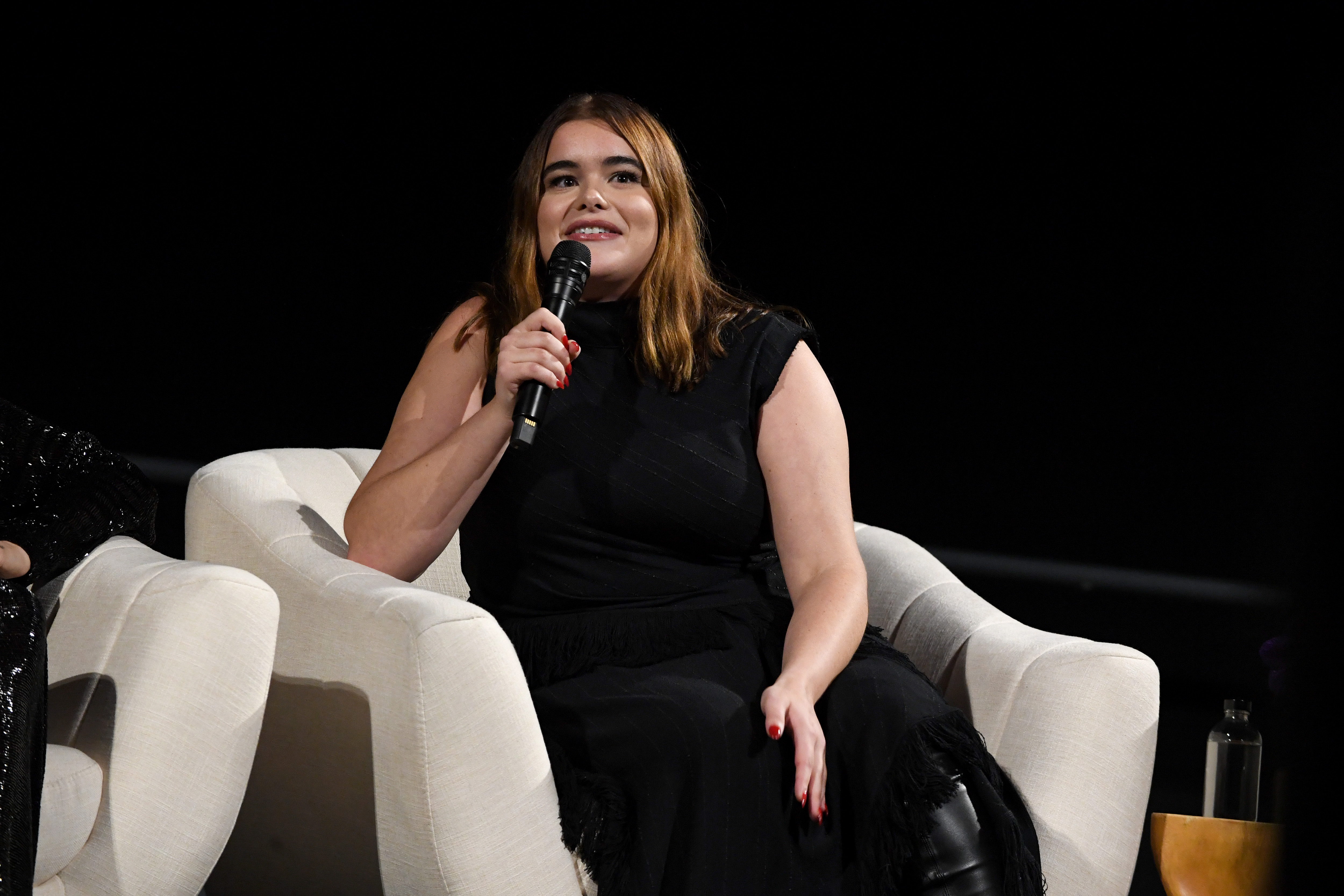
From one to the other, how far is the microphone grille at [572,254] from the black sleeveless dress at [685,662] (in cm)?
20

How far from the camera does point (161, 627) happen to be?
1.37 metres

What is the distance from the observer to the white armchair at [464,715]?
1.29 metres

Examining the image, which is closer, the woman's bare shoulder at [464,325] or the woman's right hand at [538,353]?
the woman's right hand at [538,353]

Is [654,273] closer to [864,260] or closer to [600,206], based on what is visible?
[600,206]

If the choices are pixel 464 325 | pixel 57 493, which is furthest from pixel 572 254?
pixel 57 493

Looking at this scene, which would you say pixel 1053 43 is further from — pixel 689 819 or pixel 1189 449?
pixel 689 819

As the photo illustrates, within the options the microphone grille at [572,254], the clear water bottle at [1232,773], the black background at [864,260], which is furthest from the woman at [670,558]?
the black background at [864,260]

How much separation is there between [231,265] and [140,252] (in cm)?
22

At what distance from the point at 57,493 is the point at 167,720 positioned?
38 cm

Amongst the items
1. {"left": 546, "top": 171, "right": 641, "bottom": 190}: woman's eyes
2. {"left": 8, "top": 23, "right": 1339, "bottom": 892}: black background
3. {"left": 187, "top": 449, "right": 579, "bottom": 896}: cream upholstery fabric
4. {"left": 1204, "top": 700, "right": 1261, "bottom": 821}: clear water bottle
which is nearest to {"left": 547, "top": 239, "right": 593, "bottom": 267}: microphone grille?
{"left": 546, "top": 171, "right": 641, "bottom": 190}: woman's eyes

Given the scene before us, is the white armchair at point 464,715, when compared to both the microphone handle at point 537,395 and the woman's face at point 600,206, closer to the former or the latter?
the microphone handle at point 537,395

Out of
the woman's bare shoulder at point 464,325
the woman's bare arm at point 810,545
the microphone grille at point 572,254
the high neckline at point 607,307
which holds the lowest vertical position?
the woman's bare arm at point 810,545

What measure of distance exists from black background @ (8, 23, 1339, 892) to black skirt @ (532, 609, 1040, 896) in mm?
2135

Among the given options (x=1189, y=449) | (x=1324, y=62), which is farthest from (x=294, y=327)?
(x=1324, y=62)
